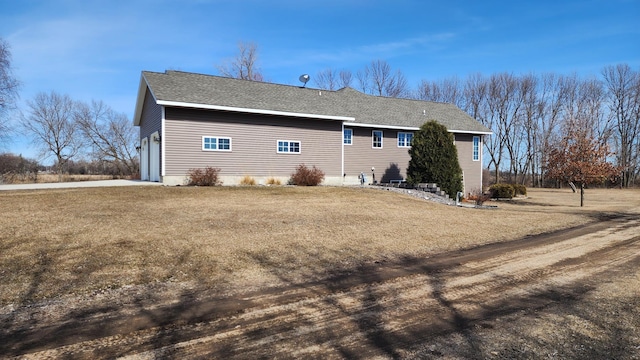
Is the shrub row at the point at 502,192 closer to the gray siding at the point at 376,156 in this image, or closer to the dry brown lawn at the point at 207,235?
the gray siding at the point at 376,156

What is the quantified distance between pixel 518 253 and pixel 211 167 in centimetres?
1334

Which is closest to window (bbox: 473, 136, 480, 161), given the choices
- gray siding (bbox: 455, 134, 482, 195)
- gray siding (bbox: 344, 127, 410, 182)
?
gray siding (bbox: 455, 134, 482, 195)

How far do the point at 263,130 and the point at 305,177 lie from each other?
3169mm

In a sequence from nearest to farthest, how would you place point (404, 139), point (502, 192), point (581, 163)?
1. point (581, 163)
2. point (404, 139)
3. point (502, 192)

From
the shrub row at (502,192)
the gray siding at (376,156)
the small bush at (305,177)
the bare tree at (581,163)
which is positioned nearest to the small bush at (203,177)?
the small bush at (305,177)

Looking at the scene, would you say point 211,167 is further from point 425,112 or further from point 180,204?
point 425,112

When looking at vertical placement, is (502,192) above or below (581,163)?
below

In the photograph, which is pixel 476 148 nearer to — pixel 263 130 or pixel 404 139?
pixel 404 139

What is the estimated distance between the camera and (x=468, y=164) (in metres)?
26.1

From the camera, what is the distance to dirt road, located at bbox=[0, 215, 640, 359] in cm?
340

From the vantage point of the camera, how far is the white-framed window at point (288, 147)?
63.0 feet

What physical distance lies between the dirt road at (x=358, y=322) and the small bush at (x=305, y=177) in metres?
12.5

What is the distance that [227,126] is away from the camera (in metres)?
17.8

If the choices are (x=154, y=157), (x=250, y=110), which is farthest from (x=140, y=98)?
(x=250, y=110)
